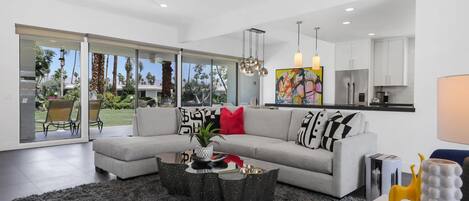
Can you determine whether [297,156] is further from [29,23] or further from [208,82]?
[208,82]

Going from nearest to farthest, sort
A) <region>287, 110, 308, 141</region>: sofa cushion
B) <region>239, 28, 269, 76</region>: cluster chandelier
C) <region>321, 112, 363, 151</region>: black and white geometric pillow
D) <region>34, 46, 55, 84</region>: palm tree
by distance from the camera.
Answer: <region>321, 112, 363, 151</region>: black and white geometric pillow < <region>287, 110, 308, 141</region>: sofa cushion < <region>34, 46, 55, 84</region>: palm tree < <region>239, 28, 269, 76</region>: cluster chandelier

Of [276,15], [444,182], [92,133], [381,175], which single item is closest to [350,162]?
[381,175]

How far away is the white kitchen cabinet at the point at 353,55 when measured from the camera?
684 cm

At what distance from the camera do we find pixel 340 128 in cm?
293

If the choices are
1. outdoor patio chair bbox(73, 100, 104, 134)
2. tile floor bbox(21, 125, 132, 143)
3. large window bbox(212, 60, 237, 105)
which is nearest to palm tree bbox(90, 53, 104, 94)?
outdoor patio chair bbox(73, 100, 104, 134)

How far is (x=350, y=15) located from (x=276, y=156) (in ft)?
10.6

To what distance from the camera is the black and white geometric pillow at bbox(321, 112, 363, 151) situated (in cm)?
289

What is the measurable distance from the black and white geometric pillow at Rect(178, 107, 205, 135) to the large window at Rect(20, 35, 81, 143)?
3.16 metres

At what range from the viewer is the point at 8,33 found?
492 centimetres

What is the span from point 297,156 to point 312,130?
0.43 meters

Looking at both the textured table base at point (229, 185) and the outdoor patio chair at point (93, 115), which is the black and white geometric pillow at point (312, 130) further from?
the outdoor patio chair at point (93, 115)

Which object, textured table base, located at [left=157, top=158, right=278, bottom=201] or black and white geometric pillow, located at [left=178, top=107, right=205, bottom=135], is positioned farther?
black and white geometric pillow, located at [left=178, top=107, right=205, bottom=135]

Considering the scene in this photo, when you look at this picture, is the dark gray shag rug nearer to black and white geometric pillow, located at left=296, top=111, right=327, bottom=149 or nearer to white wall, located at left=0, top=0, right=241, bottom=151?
black and white geometric pillow, located at left=296, top=111, right=327, bottom=149

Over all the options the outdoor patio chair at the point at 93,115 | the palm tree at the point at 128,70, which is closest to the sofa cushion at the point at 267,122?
the outdoor patio chair at the point at 93,115
